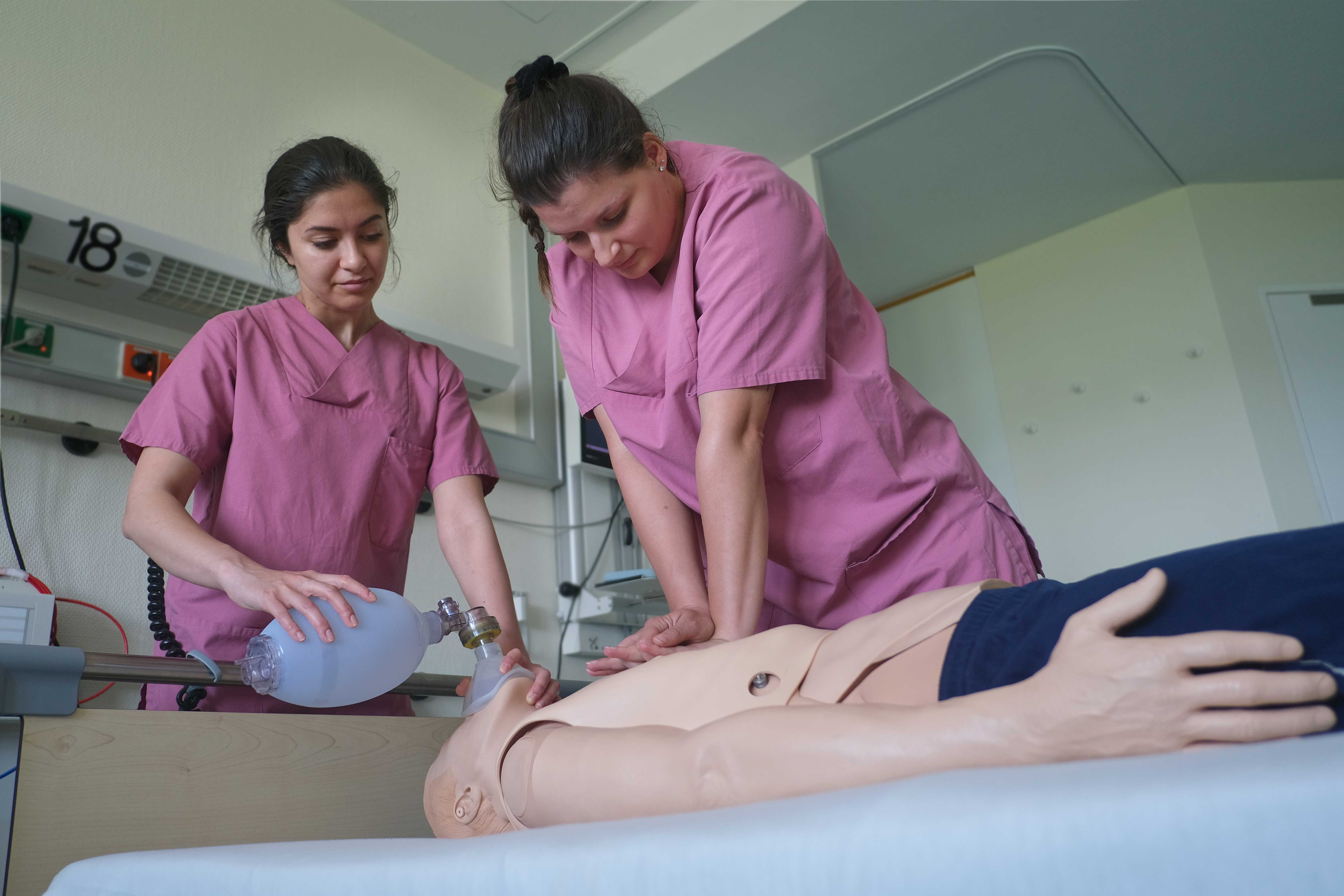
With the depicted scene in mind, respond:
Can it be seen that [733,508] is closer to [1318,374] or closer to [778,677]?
[778,677]

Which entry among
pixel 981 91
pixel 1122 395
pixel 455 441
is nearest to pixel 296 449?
pixel 455 441

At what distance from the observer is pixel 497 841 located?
1.96 feet

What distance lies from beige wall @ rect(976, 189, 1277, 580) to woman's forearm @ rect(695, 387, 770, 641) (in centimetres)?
269

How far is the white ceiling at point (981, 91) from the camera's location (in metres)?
2.69

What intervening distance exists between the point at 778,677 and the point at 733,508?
14.3 inches

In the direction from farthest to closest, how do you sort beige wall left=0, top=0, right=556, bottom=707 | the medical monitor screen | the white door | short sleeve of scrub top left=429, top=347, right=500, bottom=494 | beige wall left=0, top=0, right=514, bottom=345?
1. the white door
2. the medical monitor screen
3. beige wall left=0, top=0, right=514, bottom=345
4. beige wall left=0, top=0, right=556, bottom=707
5. short sleeve of scrub top left=429, top=347, right=500, bottom=494

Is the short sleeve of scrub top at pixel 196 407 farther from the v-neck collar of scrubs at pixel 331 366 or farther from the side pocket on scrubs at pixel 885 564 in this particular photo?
the side pocket on scrubs at pixel 885 564

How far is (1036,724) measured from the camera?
50 centimetres

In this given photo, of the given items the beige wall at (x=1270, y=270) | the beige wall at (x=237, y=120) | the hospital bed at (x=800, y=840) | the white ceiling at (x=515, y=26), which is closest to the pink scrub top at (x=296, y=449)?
the hospital bed at (x=800, y=840)

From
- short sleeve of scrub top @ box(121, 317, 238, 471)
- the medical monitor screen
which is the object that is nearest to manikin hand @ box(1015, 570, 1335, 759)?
short sleeve of scrub top @ box(121, 317, 238, 471)

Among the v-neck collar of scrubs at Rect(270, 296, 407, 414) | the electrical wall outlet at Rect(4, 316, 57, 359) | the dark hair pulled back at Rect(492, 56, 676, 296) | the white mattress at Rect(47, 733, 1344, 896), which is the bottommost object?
the white mattress at Rect(47, 733, 1344, 896)

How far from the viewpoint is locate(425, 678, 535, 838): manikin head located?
859 mm

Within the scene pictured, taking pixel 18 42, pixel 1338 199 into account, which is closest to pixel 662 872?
pixel 18 42

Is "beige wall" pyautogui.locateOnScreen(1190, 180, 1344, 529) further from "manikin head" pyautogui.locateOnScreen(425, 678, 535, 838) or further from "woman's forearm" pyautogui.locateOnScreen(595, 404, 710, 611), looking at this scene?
"manikin head" pyautogui.locateOnScreen(425, 678, 535, 838)
